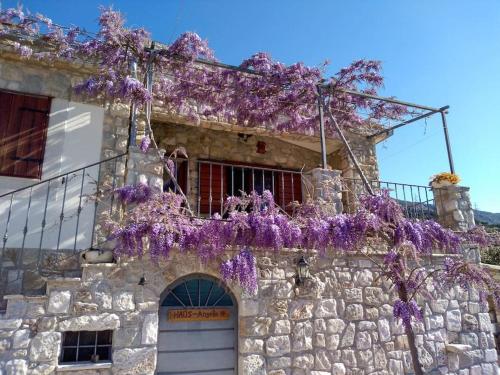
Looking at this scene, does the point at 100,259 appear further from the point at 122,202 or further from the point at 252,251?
the point at 252,251

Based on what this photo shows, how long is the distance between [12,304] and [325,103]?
4.20 m

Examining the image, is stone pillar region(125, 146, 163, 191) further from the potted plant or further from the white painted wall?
the potted plant

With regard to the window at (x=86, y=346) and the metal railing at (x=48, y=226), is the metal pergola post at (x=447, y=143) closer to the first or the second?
the metal railing at (x=48, y=226)

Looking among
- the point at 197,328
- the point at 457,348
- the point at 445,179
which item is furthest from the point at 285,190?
the point at 197,328

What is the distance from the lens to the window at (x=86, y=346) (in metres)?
3.28

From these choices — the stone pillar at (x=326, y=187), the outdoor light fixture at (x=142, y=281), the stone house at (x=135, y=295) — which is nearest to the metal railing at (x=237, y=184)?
the stone house at (x=135, y=295)

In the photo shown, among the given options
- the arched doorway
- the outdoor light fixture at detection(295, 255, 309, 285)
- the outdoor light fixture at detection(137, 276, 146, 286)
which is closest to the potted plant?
the outdoor light fixture at detection(295, 255, 309, 285)

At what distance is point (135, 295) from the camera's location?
136 inches

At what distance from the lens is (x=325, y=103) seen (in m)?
5.33

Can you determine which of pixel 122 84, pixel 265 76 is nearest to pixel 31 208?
pixel 122 84

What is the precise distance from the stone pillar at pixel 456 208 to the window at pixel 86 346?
444 cm

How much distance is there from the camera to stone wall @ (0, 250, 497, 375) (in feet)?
10.3

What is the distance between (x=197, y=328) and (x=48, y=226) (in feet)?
6.48

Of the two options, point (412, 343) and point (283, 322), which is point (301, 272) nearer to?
point (283, 322)
